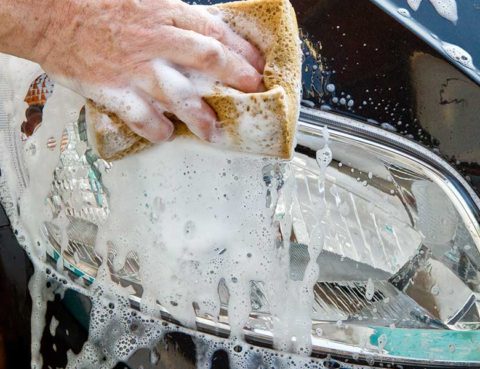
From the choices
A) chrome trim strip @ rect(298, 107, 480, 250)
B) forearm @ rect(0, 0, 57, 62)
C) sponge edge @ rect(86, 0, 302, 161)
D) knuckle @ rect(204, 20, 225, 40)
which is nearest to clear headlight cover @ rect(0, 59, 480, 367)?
chrome trim strip @ rect(298, 107, 480, 250)

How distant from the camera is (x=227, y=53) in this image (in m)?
1.31

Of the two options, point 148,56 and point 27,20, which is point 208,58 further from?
point 27,20

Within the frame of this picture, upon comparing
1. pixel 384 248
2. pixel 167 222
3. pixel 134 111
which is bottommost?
pixel 167 222

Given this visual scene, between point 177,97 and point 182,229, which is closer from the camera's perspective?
point 177,97

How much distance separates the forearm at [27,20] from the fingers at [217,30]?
26 cm

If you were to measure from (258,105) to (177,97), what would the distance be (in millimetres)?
157

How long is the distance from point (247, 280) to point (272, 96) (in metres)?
0.45

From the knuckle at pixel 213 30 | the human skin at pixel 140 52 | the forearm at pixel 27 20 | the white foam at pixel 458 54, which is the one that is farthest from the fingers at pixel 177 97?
the white foam at pixel 458 54

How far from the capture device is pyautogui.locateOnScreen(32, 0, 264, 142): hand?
1292 mm

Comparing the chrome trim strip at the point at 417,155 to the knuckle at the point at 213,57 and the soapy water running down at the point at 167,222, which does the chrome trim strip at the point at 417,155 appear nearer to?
the soapy water running down at the point at 167,222

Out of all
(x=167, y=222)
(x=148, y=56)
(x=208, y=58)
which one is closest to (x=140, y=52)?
(x=148, y=56)

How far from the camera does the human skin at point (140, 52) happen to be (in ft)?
4.24

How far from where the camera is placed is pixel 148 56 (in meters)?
1.29

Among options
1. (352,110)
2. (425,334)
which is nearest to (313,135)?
(352,110)
